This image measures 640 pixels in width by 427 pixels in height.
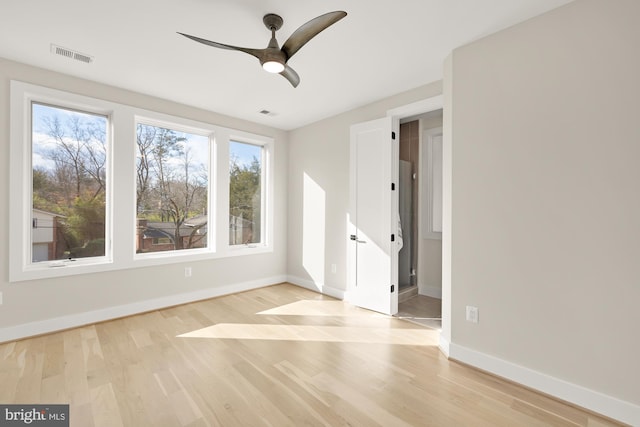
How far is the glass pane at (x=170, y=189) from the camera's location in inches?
150

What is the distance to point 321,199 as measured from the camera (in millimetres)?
4625

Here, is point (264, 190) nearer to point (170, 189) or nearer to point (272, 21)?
point (170, 189)

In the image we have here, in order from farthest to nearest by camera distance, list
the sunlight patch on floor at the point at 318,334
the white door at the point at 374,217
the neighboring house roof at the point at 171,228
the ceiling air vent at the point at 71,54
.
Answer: the neighboring house roof at the point at 171,228, the white door at the point at 374,217, the sunlight patch on floor at the point at 318,334, the ceiling air vent at the point at 71,54

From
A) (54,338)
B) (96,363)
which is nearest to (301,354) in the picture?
(96,363)

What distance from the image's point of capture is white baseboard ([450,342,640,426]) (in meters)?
1.80

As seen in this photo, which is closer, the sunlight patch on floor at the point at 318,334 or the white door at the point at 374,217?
the sunlight patch on floor at the point at 318,334

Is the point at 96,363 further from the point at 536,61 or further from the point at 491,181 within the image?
the point at 536,61

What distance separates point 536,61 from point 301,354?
304cm

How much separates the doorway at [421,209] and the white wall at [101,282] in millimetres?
2341

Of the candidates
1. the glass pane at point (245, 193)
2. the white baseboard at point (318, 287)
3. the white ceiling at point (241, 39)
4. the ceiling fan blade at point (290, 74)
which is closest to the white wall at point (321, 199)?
the white baseboard at point (318, 287)

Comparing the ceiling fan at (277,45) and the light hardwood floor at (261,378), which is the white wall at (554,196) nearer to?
the light hardwood floor at (261,378)

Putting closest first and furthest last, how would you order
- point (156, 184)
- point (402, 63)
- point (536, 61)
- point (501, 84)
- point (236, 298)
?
1. point (536, 61)
2. point (501, 84)
3. point (402, 63)
4. point (156, 184)
5. point (236, 298)

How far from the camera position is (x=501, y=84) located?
2.32 meters

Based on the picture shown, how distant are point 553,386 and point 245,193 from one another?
14.2 feet
